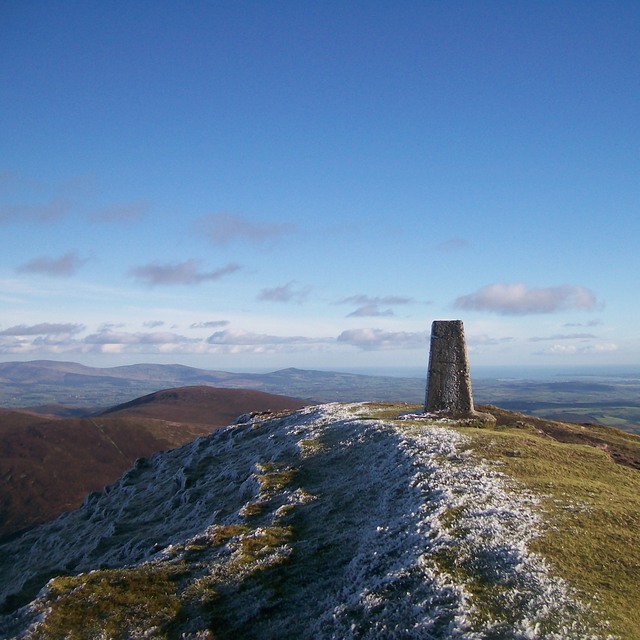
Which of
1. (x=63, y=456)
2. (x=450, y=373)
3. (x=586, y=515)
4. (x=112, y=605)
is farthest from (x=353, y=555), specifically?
(x=63, y=456)

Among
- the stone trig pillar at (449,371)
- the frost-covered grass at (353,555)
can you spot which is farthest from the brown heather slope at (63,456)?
the stone trig pillar at (449,371)

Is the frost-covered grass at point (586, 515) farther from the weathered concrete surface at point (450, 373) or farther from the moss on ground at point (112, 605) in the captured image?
the moss on ground at point (112, 605)

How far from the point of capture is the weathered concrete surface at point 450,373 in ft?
131

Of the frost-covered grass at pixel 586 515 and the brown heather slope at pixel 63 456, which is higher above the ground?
the frost-covered grass at pixel 586 515

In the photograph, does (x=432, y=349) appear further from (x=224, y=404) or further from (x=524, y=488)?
(x=224, y=404)

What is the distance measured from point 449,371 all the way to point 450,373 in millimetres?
175

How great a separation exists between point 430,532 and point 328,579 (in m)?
4.25

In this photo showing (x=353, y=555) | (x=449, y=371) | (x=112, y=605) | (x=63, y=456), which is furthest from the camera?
(x=63, y=456)

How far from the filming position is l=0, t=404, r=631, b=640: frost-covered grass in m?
15.2

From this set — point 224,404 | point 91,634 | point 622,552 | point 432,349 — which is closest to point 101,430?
point 224,404

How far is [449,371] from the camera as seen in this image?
40.1 metres

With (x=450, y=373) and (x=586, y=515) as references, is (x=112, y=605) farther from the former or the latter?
(x=450, y=373)

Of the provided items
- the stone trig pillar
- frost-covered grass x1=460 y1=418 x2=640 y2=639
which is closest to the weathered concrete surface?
the stone trig pillar

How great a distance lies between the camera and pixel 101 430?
116m
